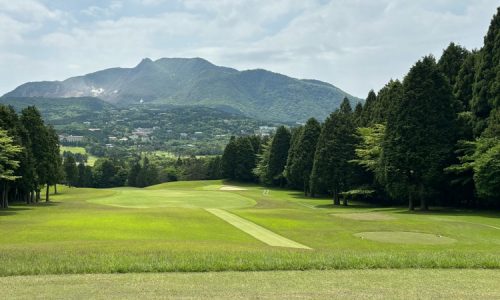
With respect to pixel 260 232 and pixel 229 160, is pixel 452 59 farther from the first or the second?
pixel 229 160

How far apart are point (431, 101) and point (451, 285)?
134 ft

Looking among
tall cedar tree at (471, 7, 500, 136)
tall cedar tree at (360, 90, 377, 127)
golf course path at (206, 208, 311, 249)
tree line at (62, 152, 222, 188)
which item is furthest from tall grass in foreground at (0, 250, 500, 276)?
tree line at (62, 152, 222, 188)

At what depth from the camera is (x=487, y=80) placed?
173ft

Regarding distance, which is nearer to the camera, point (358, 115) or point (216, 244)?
point (216, 244)

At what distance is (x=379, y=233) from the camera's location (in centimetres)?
3359

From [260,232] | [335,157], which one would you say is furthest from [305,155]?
[260,232]

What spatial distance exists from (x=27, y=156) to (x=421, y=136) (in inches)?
1763

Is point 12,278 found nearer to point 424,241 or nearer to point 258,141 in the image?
point 424,241

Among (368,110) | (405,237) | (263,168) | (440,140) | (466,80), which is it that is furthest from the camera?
(263,168)

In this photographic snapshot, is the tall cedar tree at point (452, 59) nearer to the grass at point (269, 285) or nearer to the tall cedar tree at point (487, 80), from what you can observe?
the tall cedar tree at point (487, 80)

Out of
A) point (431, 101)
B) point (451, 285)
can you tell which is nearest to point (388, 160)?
point (431, 101)

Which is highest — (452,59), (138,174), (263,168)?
(452,59)

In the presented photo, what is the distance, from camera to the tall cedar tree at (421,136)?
5153 cm

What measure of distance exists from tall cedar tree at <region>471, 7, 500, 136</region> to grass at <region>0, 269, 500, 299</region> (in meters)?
38.9
